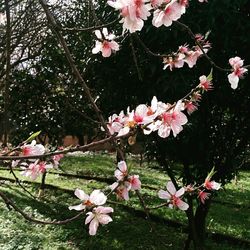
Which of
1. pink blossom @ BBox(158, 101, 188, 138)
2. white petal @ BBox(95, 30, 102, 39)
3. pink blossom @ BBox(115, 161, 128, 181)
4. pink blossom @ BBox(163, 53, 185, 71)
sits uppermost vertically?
→ white petal @ BBox(95, 30, 102, 39)

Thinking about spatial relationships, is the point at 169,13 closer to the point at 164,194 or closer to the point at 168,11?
the point at 168,11

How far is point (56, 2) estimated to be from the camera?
8.73 meters

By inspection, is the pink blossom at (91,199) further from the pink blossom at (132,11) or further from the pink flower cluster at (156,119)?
the pink blossom at (132,11)

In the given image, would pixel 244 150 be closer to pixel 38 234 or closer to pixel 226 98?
pixel 226 98

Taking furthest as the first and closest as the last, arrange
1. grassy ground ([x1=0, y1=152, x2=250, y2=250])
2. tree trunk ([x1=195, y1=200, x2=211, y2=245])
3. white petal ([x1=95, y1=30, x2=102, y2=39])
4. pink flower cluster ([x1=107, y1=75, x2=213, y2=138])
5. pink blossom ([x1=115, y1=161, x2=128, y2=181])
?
1. grassy ground ([x1=0, y1=152, x2=250, y2=250])
2. tree trunk ([x1=195, y1=200, x2=211, y2=245])
3. white petal ([x1=95, y1=30, x2=102, y2=39])
4. pink blossom ([x1=115, y1=161, x2=128, y2=181])
5. pink flower cluster ([x1=107, y1=75, x2=213, y2=138])

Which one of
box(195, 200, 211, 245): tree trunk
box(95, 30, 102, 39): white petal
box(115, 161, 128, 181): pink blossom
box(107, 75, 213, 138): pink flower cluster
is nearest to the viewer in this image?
box(107, 75, 213, 138): pink flower cluster

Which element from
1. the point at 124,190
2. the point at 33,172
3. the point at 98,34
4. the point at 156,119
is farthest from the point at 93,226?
the point at 98,34

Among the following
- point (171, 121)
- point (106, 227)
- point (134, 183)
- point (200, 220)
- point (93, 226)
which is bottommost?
point (106, 227)

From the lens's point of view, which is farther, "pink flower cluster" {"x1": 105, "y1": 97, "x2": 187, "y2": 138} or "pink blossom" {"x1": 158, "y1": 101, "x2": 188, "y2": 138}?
"pink blossom" {"x1": 158, "y1": 101, "x2": 188, "y2": 138}

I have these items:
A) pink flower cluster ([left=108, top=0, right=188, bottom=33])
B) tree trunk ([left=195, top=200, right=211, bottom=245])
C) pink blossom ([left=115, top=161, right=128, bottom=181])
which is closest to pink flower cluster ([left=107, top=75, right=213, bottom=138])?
pink blossom ([left=115, top=161, right=128, bottom=181])

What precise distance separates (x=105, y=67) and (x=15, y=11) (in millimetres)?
4675

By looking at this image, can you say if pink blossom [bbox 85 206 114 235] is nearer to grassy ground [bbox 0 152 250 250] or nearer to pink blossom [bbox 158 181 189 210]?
Result: pink blossom [bbox 158 181 189 210]

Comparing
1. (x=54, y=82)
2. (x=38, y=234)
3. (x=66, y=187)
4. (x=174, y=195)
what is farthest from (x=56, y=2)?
(x=174, y=195)

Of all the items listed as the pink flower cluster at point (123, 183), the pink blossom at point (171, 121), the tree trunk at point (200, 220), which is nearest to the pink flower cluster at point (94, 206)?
the pink flower cluster at point (123, 183)
